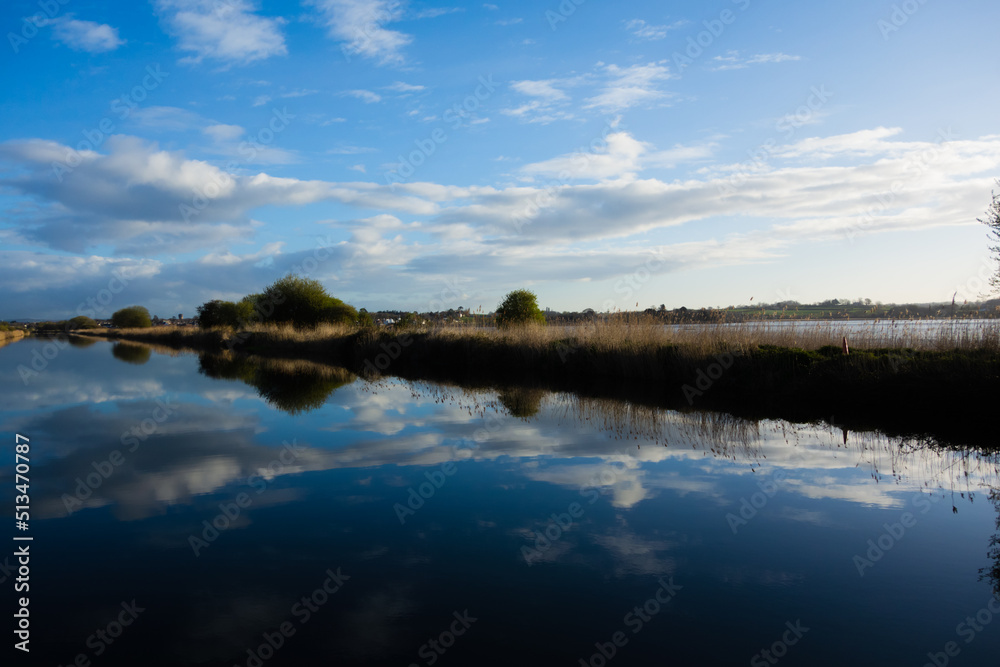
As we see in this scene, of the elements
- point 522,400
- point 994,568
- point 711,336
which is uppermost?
point 711,336

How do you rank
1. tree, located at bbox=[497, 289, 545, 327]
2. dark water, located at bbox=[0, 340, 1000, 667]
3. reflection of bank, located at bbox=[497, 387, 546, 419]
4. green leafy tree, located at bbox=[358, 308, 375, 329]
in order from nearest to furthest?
dark water, located at bbox=[0, 340, 1000, 667], reflection of bank, located at bbox=[497, 387, 546, 419], tree, located at bbox=[497, 289, 545, 327], green leafy tree, located at bbox=[358, 308, 375, 329]

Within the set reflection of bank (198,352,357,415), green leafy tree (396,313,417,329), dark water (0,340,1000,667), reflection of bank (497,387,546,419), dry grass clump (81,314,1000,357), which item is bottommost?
dark water (0,340,1000,667)

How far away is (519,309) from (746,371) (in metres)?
13.0

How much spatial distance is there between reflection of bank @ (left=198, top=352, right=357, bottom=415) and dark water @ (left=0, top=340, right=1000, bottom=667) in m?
3.55

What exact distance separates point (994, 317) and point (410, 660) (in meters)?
12.6

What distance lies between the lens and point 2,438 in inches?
316

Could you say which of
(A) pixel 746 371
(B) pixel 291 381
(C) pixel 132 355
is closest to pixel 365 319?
(C) pixel 132 355

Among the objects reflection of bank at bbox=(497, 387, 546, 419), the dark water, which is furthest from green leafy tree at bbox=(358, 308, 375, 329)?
the dark water

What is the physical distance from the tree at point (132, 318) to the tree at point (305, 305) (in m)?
56.3

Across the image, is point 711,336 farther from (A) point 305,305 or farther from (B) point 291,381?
(A) point 305,305

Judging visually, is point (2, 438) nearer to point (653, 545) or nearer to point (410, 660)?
point (410, 660)

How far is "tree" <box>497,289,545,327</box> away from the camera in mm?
23922

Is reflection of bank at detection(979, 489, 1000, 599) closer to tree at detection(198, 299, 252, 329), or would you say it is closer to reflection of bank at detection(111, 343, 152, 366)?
reflection of bank at detection(111, 343, 152, 366)

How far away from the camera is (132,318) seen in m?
82.3
